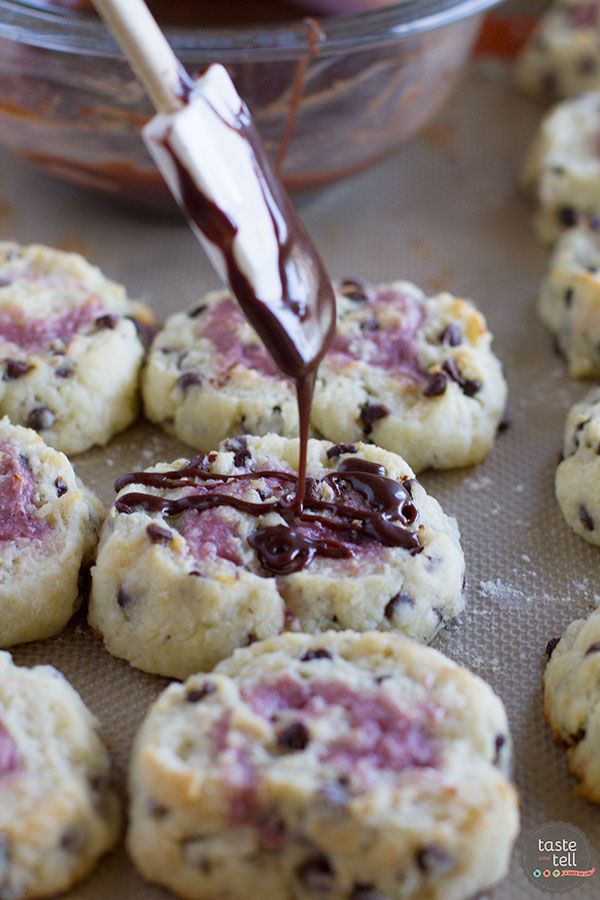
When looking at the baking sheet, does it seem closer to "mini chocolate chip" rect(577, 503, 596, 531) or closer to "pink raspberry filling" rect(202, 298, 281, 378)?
"mini chocolate chip" rect(577, 503, 596, 531)

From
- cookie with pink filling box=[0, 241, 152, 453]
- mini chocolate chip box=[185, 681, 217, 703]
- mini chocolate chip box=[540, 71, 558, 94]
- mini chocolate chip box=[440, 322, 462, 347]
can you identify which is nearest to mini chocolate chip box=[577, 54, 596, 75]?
mini chocolate chip box=[540, 71, 558, 94]

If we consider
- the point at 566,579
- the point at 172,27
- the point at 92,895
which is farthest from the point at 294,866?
the point at 172,27

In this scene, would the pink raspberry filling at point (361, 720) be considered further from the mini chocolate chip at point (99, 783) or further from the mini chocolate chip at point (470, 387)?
the mini chocolate chip at point (470, 387)

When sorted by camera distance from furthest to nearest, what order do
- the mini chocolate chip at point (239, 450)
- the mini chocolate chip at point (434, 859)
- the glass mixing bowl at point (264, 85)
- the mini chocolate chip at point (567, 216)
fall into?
the mini chocolate chip at point (567, 216), the glass mixing bowl at point (264, 85), the mini chocolate chip at point (239, 450), the mini chocolate chip at point (434, 859)

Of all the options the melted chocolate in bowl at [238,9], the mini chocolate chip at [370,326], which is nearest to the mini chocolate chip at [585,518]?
the mini chocolate chip at [370,326]

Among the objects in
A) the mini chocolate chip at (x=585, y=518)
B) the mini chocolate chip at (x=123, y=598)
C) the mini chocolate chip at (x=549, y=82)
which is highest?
the mini chocolate chip at (x=123, y=598)

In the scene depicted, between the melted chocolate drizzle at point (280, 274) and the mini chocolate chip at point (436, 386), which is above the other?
the melted chocolate drizzle at point (280, 274)

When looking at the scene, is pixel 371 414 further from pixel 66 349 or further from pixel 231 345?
pixel 66 349
